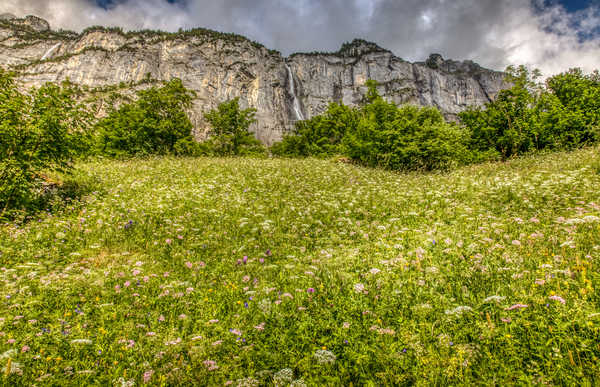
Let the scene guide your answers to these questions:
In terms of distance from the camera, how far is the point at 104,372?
345cm

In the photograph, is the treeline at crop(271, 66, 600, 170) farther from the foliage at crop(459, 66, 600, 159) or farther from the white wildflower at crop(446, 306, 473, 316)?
the white wildflower at crop(446, 306, 473, 316)

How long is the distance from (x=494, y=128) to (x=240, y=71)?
455 ft

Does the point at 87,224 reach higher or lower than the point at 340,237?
higher

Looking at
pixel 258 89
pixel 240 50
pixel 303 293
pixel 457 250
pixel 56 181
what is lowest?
pixel 303 293

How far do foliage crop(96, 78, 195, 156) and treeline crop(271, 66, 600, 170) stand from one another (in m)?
20.9

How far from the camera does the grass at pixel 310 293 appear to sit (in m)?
3.31

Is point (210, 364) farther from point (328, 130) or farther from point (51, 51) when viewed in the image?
point (51, 51)

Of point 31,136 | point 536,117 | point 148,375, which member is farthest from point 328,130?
point 148,375

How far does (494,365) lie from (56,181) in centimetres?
1490

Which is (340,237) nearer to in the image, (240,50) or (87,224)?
(87,224)

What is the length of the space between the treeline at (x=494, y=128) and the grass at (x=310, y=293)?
1199cm

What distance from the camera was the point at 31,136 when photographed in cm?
855

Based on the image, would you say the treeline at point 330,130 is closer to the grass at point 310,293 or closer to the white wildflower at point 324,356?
the grass at point 310,293

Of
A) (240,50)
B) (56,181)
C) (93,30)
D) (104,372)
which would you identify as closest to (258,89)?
(240,50)
